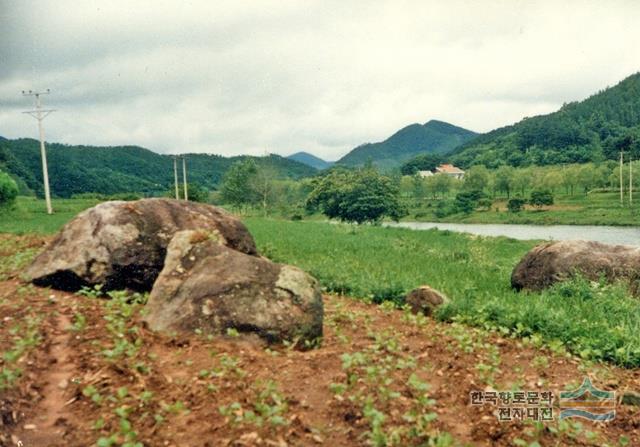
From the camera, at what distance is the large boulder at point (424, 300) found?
9930mm

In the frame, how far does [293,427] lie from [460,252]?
2078 centimetres

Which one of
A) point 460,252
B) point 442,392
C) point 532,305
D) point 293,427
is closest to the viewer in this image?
point 293,427

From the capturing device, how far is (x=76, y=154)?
12738cm

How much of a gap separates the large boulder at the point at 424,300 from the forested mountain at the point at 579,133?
11599 centimetres

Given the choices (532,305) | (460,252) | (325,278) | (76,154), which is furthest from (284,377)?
(76,154)

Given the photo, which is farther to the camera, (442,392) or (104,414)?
(442,392)

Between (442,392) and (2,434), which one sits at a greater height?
(2,434)

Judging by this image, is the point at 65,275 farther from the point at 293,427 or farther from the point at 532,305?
the point at 532,305

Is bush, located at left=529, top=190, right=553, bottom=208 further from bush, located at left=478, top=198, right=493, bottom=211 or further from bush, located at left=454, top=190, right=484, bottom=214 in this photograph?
bush, located at left=454, top=190, right=484, bottom=214

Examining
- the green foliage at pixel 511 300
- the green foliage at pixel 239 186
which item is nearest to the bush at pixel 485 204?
the green foliage at pixel 239 186

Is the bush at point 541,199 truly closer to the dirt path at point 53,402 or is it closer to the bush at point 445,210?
the bush at point 445,210

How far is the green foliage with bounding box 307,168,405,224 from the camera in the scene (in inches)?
2317

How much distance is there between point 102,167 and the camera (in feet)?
419

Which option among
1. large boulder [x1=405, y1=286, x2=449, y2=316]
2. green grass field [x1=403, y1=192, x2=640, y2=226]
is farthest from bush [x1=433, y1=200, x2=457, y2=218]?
large boulder [x1=405, y1=286, x2=449, y2=316]
